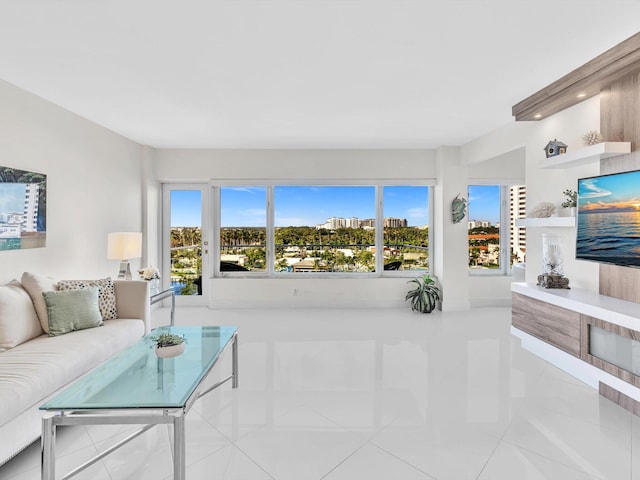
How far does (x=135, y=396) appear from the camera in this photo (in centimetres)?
178

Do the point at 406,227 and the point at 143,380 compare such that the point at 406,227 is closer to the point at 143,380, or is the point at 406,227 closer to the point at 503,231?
the point at 503,231

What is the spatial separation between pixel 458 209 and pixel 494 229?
1.14 m

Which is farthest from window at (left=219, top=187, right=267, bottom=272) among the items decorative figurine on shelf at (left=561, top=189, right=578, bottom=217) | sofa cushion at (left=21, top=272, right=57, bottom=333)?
decorative figurine on shelf at (left=561, top=189, right=578, bottom=217)

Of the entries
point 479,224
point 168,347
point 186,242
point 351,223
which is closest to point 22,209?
point 168,347

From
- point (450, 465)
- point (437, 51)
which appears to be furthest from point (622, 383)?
point (437, 51)

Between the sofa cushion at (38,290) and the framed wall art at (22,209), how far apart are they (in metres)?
0.40

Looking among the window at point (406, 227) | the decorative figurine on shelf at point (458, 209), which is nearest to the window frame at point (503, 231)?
the decorative figurine on shelf at point (458, 209)

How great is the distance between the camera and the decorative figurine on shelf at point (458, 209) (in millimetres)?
5383

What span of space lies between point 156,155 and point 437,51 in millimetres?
4559

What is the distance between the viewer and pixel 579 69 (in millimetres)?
2719

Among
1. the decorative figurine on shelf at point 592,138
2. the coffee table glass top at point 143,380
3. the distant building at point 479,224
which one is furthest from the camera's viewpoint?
the distant building at point 479,224

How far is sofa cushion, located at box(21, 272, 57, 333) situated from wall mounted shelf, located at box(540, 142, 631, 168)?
4410mm

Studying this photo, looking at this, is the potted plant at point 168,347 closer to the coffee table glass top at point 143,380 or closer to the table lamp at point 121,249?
the coffee table glass top at point 143,380

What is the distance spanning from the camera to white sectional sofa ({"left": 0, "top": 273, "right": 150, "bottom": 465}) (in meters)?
1.90
